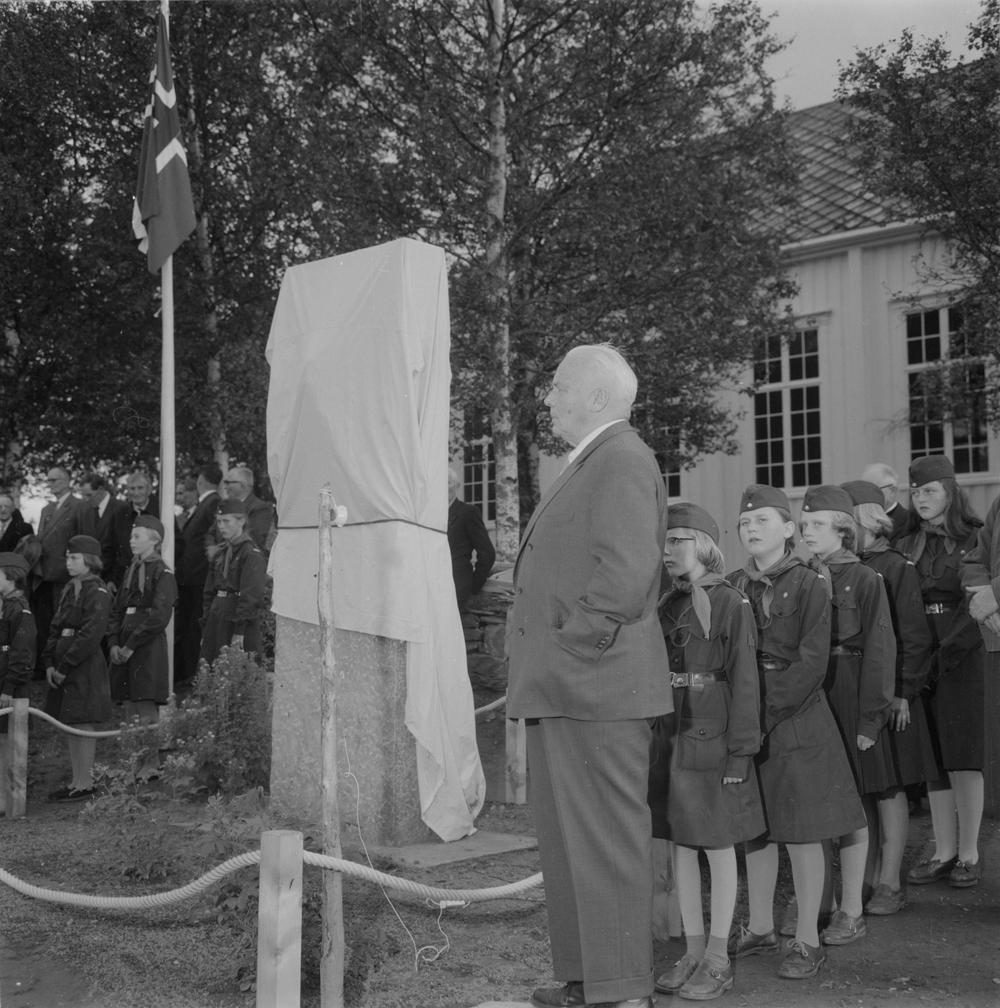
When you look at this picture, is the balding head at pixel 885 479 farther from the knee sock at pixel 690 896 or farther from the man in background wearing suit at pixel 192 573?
the man in background wearing suit at pixel 192 573

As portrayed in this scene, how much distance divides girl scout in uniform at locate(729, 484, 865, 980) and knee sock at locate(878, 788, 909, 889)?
90 cm

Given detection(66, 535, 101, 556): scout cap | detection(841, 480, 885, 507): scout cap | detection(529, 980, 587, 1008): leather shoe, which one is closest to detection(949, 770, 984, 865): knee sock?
detection(841, 480, 885, 507): scout cap

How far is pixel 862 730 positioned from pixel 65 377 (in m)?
16.6

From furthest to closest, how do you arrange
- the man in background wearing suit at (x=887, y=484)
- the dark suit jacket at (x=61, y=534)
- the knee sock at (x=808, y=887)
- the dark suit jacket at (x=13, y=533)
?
the dark suit jacket at (x=13, y=533) < the dark suit jacket at (x=61, y=534) < the man in background wearing suit at (x=887, y=484) < the knee sock at (x=808, y=887)

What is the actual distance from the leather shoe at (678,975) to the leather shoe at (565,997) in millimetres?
605

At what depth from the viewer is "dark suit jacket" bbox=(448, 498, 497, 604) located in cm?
1038

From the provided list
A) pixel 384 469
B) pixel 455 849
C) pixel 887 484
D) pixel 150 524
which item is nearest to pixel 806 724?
pixel 455 849

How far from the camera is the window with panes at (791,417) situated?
19.9m

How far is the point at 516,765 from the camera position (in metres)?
7.43

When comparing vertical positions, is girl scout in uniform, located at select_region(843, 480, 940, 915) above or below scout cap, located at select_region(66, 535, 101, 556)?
below

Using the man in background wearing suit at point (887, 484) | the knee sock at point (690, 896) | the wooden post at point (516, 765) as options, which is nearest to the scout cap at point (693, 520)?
the knee sock at point (690, 896)

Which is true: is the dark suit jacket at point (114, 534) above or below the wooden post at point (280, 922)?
above

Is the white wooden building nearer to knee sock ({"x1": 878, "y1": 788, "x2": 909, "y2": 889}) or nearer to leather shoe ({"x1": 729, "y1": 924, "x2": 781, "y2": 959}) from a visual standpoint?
knee sock ({"x1": 878, "y1": 788, "x2": 909, "y2": 889})

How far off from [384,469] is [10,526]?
7798mm
